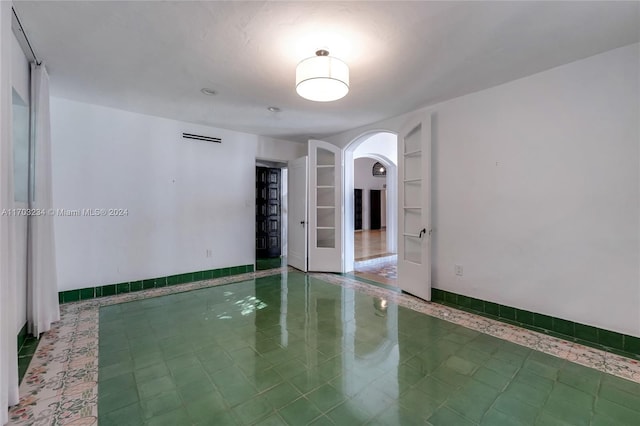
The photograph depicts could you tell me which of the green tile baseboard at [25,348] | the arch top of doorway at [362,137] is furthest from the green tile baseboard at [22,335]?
the arch top of doorway at [362,137]

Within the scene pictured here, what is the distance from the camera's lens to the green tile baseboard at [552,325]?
2.30 metres

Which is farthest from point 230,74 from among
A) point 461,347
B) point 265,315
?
point 461,347

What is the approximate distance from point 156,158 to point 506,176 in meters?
4.63

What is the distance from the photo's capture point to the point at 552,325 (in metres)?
2.67

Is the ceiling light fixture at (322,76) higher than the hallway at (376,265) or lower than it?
higher

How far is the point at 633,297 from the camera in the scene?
227cm

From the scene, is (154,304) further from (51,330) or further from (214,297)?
(51,330)

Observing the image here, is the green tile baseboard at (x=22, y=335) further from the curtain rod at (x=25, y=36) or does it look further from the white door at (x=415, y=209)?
the white door at (x=415, y=209)

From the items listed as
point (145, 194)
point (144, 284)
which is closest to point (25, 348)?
point (144, 284)

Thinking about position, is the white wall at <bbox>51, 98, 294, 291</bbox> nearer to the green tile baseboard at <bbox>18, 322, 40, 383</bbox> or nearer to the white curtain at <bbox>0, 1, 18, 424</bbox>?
the green tile baseboard at <bbox>18, 322, 40, 383</bbox>

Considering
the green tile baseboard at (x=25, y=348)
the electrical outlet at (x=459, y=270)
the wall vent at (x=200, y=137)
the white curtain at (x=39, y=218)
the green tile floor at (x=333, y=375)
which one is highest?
the wall vent at (x=200, y=137)

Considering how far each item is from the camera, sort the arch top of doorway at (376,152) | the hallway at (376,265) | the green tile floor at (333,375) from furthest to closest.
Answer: the arch top of doorway at (376,152) < the hallway at (376,265) < the green tile floor at (333,375)

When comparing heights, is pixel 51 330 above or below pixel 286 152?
below

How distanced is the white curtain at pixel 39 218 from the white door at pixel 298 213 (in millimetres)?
3369
